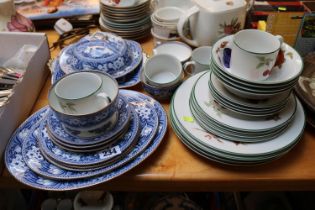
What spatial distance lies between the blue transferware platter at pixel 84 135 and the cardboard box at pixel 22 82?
0.08 meters

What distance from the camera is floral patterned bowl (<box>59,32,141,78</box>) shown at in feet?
2.51

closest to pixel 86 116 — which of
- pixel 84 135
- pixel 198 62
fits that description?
pixel 84 135

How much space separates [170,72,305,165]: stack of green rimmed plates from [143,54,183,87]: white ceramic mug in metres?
0.12

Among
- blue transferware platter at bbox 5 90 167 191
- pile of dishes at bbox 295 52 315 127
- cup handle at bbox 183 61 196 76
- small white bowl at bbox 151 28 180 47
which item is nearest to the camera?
blue transferware platter at bbox 5 90 167 191

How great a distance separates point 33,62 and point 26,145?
8.3 inches

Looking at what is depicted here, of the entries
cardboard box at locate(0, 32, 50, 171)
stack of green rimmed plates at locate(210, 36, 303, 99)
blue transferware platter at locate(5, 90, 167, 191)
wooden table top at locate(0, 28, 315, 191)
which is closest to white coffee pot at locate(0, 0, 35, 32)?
cardboard box at locate(0, 32, 50, 171)

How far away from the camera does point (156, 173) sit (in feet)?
1.99

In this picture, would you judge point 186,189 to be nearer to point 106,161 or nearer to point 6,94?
point 106,161

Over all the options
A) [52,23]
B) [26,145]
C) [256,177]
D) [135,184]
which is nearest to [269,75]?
[256,177]

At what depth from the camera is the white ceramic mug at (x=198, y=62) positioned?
79 centimetres

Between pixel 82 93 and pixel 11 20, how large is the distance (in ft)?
1.28

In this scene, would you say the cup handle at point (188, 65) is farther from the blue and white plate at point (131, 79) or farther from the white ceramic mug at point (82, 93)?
the white ceramic mug at point (82, 93)

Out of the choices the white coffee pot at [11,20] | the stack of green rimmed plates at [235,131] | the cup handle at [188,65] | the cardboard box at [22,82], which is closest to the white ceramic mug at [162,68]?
the cup handle at [188,65]

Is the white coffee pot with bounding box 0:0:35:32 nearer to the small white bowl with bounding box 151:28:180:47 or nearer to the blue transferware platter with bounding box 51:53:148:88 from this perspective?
the blue transferware platter with bounding box 51:53:148:88
